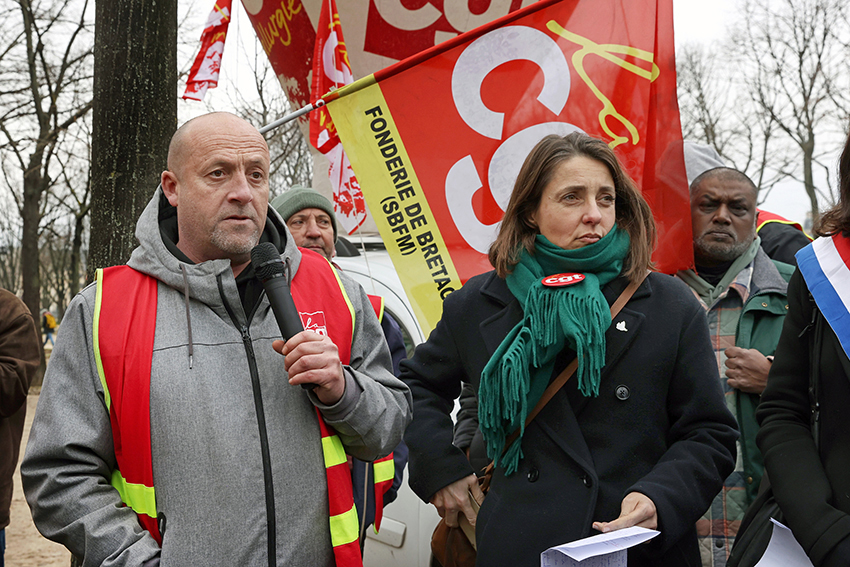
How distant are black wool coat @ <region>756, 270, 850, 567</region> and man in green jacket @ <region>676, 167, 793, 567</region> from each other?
917mm

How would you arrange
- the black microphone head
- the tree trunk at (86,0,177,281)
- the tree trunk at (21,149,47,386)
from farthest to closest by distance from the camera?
1. the tree trunk at (21,149,47,386)
2. the tree trunk at (86,0,177,281)
3. the black microphone head

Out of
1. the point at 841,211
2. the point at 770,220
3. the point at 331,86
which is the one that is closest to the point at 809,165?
the point at 770,220

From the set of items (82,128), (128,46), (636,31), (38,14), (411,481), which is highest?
(38,14)

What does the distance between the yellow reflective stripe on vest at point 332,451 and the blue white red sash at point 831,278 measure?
1.36m

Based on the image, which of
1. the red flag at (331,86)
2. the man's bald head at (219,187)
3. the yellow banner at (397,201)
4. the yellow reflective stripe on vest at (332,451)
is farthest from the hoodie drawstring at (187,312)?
the red flag at (331,86)

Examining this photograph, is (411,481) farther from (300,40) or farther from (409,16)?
(300,40)

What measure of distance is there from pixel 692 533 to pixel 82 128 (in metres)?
17.4

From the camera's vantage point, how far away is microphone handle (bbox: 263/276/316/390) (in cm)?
199

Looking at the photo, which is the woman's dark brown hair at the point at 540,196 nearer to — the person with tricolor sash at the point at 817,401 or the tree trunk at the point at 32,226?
the person with tricolor sash at the point at 817,401

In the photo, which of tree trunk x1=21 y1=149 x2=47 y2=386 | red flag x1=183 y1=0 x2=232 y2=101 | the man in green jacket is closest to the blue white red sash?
the man in green jacket

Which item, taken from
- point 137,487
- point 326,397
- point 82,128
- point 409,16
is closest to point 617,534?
point 326,397

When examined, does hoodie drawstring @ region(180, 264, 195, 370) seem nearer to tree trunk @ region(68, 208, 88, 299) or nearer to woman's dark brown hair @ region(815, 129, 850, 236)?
woman's dark brown hair @ region(815, 129, 850, 236)

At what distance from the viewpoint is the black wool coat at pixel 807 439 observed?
187 cm

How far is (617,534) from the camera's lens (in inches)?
72.9
